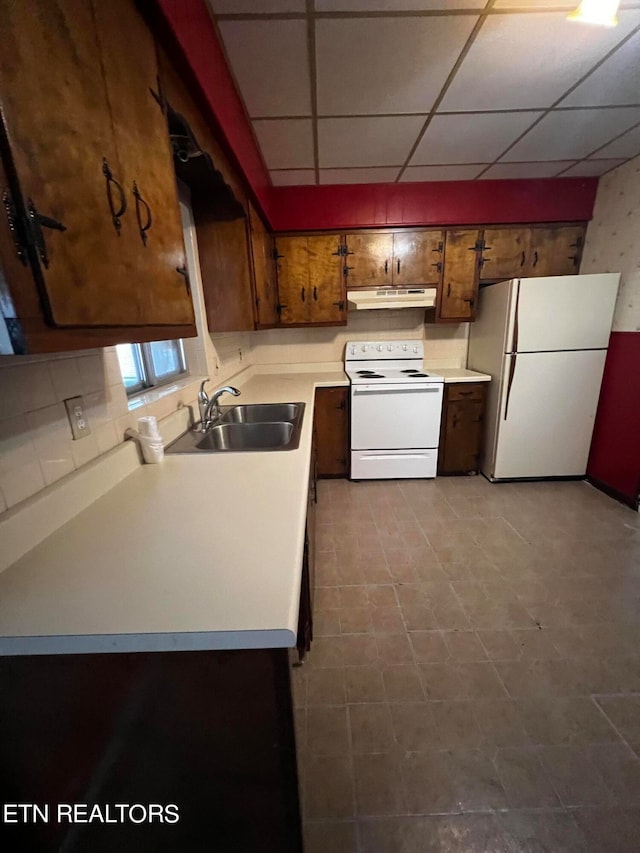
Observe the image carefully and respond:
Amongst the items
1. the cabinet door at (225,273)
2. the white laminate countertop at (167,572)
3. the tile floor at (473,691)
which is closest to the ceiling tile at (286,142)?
the cabinet door at (225,273)

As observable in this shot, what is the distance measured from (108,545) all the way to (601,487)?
3.45 m

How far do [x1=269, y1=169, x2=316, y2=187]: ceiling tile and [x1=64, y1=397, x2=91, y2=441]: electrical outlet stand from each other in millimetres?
2281

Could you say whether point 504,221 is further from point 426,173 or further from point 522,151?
point 426,173

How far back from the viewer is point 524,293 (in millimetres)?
2482

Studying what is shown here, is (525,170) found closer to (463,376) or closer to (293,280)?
(463,376)

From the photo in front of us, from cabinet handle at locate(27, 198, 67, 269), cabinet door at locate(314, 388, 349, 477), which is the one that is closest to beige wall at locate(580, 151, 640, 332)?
cabinet door at locate(314, 388, 349, 477)

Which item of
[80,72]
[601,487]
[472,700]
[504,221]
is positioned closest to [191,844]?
[472,700]

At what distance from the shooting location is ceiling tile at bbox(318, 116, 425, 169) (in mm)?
1798

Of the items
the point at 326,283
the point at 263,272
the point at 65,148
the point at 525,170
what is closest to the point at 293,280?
the point at 326,283

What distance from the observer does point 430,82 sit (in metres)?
1.51

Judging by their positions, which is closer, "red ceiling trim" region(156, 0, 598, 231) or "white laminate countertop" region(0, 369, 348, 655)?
"white laminate countertop" region(0, 369, 348, 655)

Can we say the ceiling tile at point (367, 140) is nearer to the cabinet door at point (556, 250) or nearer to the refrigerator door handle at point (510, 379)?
the cabinet door at point (556, 250)

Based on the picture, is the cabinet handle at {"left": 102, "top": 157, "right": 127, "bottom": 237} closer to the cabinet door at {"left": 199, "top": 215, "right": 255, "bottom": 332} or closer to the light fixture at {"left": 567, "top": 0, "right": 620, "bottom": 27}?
the cabinet door at {"left": 199, "top": 215, "right": 255, "bottom": 332}

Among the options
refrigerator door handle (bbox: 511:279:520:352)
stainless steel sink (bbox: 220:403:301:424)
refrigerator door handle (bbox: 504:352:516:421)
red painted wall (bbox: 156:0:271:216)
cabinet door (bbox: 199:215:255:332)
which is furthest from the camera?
refrigerator door handle (bbox: 504:352:516:421)
